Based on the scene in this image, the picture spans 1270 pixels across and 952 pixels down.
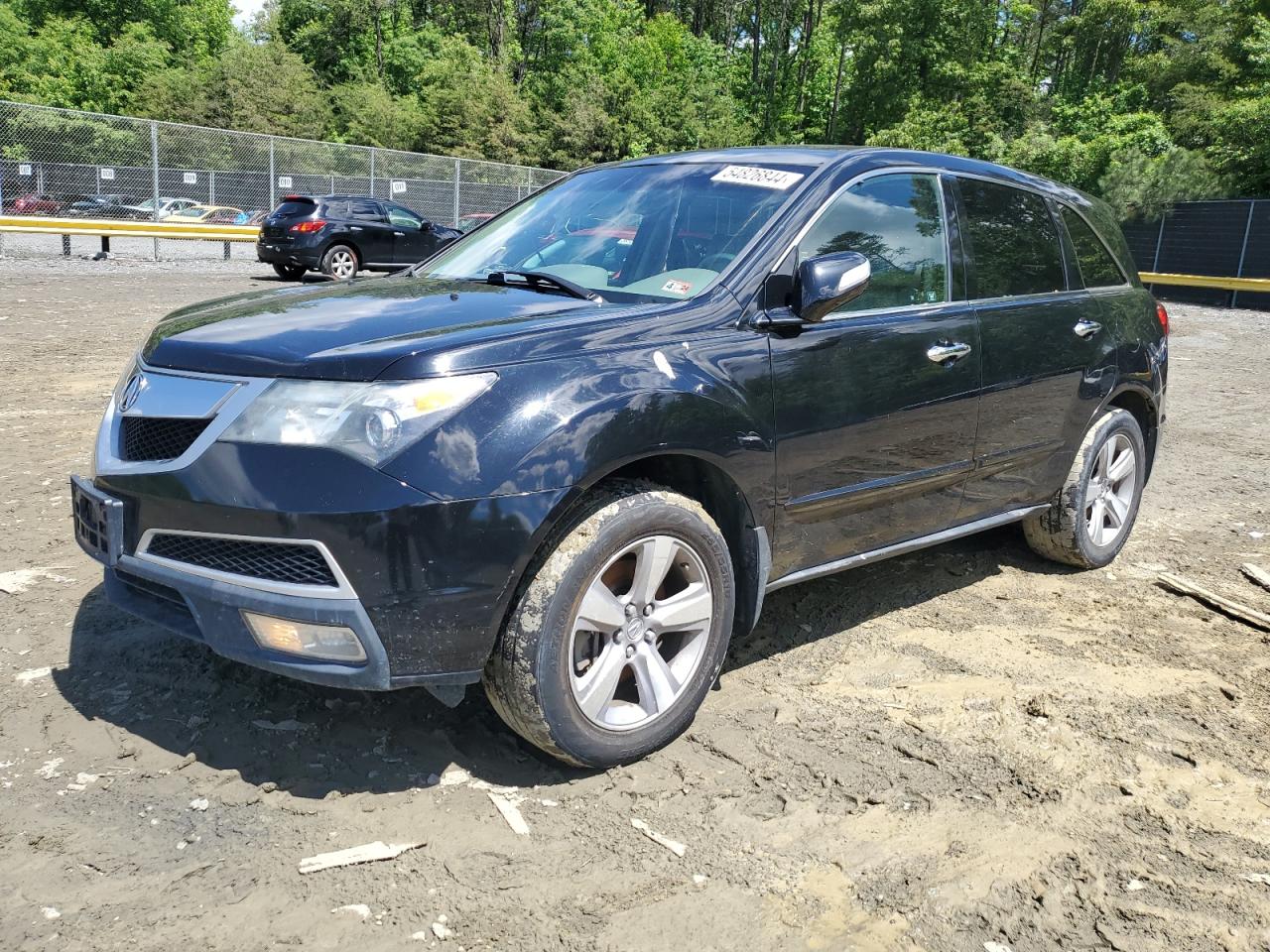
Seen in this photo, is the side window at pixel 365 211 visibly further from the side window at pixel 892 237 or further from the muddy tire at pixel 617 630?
the muddy tire at pixel 617 630

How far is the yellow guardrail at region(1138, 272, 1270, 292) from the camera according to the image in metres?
22.5

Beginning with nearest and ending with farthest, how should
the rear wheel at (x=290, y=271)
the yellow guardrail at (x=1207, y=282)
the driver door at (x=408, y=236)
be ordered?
the rear wheel at (x=290, y=271) → the driver door at (x=408, y=236) → the yellow guardrail at (x=1207, y=282)

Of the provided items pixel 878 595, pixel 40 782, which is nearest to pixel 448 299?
pixel 40 782

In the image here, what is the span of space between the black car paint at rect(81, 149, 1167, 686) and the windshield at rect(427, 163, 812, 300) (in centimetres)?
10

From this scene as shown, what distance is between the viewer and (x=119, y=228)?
2105 cm

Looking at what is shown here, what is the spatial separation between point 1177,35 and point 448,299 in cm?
5725

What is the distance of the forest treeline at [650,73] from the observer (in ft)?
130

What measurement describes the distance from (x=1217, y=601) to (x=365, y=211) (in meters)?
18.5

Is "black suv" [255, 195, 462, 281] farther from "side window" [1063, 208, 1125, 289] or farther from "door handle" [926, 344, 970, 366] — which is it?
"door handle" [926, 344, 970, 366]

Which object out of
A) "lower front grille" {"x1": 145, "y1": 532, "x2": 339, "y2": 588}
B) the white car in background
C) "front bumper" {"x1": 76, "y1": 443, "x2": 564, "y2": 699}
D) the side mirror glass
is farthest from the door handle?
the white car in background

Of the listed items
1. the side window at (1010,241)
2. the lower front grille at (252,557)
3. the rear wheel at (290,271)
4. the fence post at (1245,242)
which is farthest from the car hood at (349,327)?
the fence post at (1245,242)

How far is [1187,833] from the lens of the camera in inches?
113

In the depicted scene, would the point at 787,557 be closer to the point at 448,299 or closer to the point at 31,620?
the point at 448,299

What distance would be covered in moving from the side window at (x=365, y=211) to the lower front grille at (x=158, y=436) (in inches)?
716
